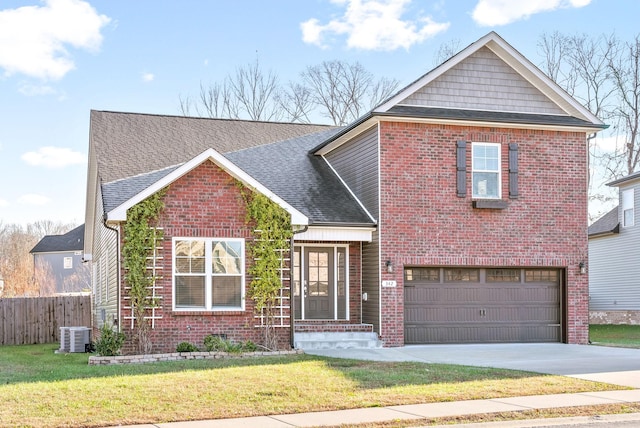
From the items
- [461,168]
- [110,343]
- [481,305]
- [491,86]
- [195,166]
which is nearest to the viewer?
[110,343]

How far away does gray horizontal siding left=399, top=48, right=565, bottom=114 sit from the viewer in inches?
830

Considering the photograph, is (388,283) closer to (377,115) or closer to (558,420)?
(377,115)

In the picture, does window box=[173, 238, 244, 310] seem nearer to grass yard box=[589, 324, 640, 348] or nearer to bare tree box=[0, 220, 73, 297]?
grass yard box=[589, 324, 640, 348]

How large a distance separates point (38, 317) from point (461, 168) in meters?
14.5

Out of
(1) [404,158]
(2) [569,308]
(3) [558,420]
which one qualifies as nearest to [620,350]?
(2) [569,308]

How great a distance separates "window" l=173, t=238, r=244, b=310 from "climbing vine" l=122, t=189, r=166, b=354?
65 centimetres

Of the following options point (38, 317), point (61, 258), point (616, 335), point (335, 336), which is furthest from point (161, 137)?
point (61, 258)

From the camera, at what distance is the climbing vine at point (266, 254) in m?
18.7

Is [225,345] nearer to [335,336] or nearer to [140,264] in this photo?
[140,264]

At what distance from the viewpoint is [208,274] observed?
732 inches

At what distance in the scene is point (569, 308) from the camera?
2170 centimetres

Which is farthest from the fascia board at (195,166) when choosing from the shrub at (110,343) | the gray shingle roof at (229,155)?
the shrub at (110,343)

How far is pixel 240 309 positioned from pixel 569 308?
8.74m

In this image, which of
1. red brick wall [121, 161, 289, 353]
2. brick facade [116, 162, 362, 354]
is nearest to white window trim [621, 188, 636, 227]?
brick facade [116, 162, 362, 354]
